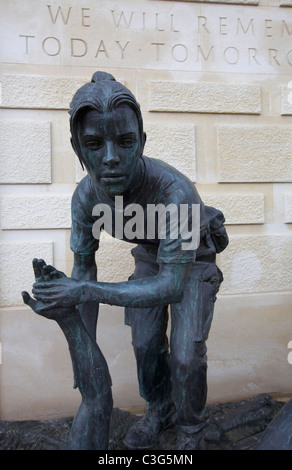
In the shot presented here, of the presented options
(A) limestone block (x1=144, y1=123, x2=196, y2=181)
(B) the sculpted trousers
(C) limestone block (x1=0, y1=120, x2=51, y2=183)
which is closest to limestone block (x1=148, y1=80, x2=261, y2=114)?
(A) limestone block (x1=144, y1=123, x2=196, y2=181)

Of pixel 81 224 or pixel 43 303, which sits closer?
pixel 43 303

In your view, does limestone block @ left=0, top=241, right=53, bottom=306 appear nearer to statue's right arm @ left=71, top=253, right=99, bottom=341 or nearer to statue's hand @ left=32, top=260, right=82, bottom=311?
statue's right arm @ left=71, top=253, right=99, bottom=341

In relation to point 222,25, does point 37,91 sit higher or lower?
lower

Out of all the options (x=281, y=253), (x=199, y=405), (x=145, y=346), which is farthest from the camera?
(x=281, y=253)

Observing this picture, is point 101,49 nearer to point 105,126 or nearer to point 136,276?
point 136,276

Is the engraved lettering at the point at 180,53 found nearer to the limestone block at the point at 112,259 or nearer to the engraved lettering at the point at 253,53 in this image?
the engraved lettering at the point at 253,53

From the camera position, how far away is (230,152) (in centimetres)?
376

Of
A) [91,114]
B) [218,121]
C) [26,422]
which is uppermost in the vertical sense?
[218,121]

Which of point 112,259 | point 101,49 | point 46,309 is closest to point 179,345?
point 46,309

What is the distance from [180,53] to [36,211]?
179cm

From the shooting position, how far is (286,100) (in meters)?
3.85
